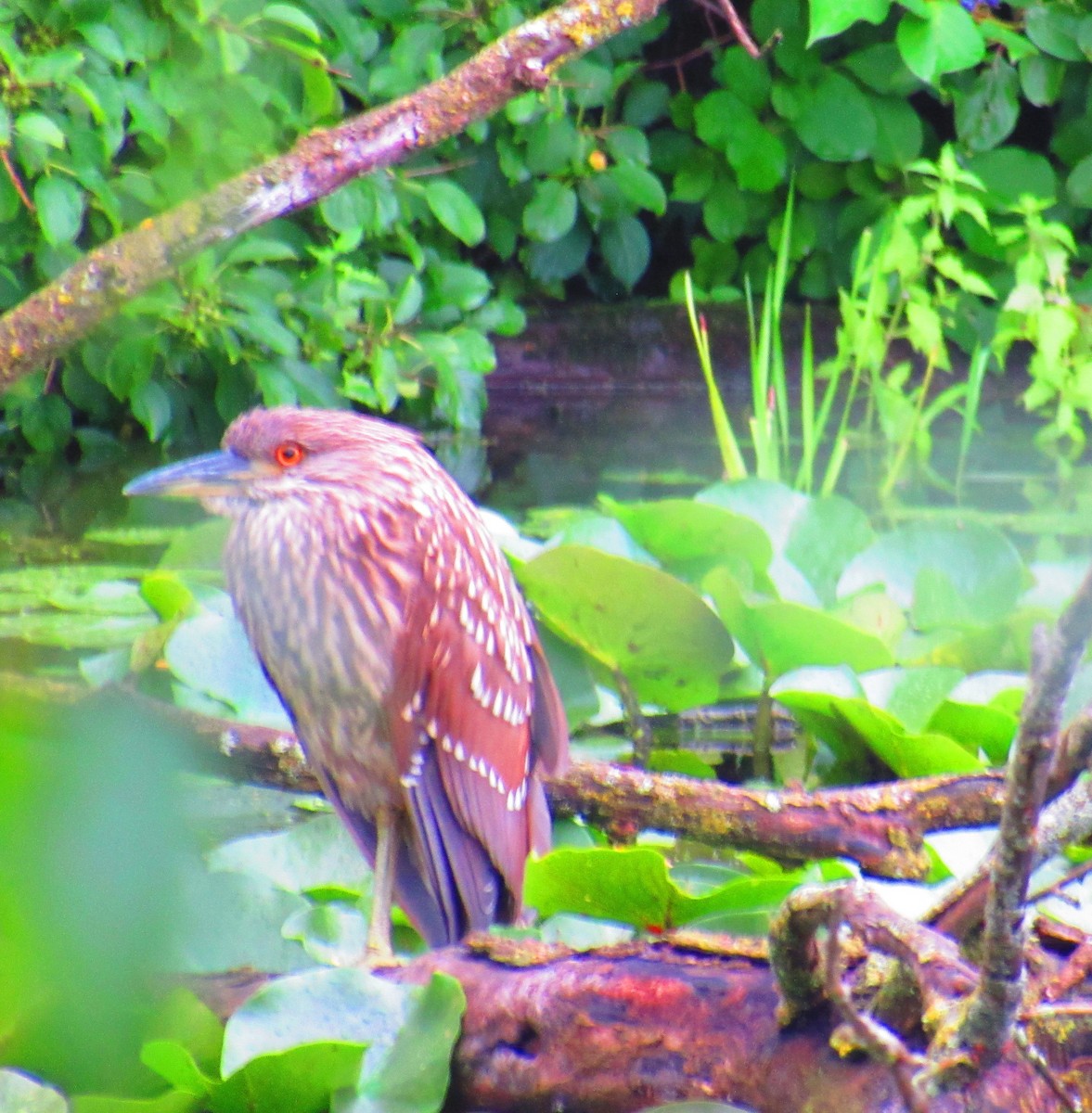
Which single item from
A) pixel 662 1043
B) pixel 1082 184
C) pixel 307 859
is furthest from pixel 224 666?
pixel 1082 184

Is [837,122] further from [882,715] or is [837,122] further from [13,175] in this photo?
[882,715]

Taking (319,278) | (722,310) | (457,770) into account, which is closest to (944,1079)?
(457,770)

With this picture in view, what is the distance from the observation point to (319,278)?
415 cm

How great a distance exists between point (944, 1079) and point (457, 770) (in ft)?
3.08

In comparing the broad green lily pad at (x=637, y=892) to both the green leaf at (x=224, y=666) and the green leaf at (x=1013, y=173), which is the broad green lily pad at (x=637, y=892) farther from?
the green leaf at (x=1013, y=173)

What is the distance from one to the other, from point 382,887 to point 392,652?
0.28m

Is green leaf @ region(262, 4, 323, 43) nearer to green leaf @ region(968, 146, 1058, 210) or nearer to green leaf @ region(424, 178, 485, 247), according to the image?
green leaf @ region(424, 178, 485, 247)

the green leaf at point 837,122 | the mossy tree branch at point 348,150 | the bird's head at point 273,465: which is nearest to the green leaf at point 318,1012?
the bird's head at point 273,465

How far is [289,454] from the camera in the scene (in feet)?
5.73

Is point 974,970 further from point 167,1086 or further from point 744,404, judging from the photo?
point 744,404

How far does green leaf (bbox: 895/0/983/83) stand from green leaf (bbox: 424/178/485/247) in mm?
1654

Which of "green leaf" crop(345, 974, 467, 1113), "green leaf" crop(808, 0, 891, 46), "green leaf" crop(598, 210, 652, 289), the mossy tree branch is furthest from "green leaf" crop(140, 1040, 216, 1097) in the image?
"green leaf" crop(598, 210, 652, 289)

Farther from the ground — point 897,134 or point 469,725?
point 897,134

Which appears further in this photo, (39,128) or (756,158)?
(756,158)
